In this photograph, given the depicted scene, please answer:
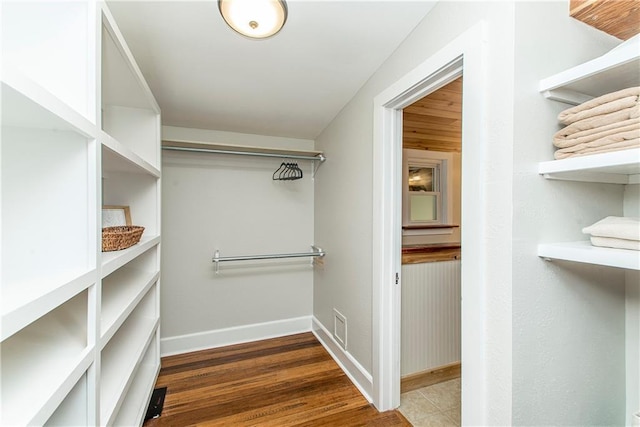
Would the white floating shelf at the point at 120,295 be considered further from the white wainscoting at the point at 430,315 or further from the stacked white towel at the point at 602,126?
the stacked white towel at the point at 602,126

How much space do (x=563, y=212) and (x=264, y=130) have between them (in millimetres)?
2333

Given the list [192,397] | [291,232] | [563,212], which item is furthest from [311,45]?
[192,397]

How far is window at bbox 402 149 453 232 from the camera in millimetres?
2596

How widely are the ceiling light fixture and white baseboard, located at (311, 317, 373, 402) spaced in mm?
2174

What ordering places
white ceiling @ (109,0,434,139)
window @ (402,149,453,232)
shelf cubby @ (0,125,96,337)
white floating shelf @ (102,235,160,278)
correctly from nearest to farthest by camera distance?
shelf cubby @ (0,125,96,337), white floating shelf @ (102,235,160,278), white ceiling @ (109,0,434,139), window @ (402,149,453,232)

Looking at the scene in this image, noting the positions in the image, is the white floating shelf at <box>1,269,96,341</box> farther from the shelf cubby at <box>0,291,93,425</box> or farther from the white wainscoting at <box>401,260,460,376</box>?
the white wainscoting at <box>401,260,460,376</box>

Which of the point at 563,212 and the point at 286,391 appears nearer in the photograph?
the point at 563,212

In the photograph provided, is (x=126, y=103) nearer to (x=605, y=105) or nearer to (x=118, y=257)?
(x=118, y=257)

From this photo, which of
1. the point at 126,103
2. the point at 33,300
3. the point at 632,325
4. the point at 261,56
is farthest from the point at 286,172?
the point at 632,325

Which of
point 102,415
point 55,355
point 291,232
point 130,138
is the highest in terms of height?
point 130,138

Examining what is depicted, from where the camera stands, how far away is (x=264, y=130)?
263cm

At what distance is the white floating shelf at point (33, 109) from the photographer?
1.87 feet

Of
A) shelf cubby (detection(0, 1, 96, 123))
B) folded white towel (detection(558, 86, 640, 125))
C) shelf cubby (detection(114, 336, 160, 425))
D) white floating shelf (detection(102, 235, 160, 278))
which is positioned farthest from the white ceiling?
shelf cubby (detection(114, 336, 160, 425))

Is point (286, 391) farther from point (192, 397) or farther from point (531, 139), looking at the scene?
point (531, 139)
